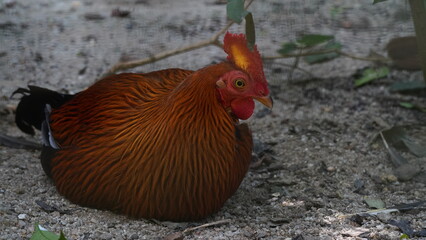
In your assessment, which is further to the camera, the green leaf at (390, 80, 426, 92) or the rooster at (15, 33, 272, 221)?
the green leaf at (390, 80, 426, 92)

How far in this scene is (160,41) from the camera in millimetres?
5652

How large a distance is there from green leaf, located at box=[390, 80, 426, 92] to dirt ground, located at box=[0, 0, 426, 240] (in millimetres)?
76

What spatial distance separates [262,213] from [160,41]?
2.79m

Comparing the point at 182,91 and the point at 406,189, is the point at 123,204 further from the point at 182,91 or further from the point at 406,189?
the point at 406,189

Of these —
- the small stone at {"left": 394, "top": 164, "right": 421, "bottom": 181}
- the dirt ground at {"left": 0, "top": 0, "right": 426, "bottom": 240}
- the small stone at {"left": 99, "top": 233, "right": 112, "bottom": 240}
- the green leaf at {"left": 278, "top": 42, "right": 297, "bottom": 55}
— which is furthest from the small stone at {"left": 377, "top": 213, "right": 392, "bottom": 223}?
the green leaf at {"left": 278, "top": 42, "right": 297, "bottom": 55}

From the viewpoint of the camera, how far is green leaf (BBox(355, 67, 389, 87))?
520 centimetres

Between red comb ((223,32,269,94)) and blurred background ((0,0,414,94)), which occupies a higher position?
red comb ((223,32,269,94))

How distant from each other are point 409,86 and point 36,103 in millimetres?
2980

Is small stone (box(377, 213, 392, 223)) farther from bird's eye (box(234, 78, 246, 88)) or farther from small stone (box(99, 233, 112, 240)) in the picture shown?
small stone (box(99, 233, 112, 240))

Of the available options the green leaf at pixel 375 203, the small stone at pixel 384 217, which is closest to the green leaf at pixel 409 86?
the green leaf at pixel 375 203

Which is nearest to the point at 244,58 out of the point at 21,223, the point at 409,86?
the point at 21,223

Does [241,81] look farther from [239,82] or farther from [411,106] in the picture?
[411,106]

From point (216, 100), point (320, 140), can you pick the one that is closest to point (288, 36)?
point (320, 140)

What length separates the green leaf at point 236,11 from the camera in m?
3.17
